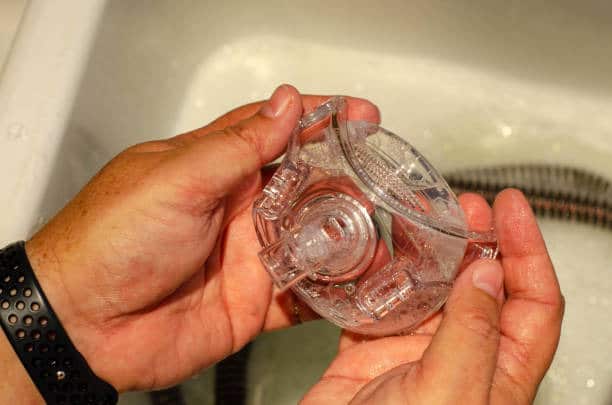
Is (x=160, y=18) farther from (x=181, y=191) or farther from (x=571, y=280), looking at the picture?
Answer: (x=571, y=280)

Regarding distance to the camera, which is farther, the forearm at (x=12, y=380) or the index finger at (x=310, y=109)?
the index finger at (x=310, y=109)

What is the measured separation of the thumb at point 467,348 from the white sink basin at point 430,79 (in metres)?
0.41

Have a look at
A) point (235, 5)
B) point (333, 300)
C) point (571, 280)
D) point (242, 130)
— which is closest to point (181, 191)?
point (242, 130)

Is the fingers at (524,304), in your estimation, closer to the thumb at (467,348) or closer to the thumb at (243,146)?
the thumb at (467,348)

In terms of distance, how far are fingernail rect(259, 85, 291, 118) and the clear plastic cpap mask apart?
30 mm

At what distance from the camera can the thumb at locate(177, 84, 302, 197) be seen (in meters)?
0.58

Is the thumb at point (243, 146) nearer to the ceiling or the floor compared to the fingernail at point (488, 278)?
nearer to the ceiling

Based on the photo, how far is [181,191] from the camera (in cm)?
57

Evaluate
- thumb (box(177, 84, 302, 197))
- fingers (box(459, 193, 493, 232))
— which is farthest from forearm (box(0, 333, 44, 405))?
fingers (box(459, 193, 493, 232))

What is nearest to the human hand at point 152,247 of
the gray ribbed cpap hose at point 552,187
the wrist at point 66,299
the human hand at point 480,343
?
the wrist at point 66,299

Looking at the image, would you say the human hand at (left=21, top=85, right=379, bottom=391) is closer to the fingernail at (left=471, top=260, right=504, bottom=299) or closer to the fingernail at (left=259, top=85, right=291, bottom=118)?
the fingernail at (left=259, top=85, right=291, bottom=118)

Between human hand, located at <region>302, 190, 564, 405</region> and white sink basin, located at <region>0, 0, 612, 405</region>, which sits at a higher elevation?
white sink basin, located at <region>0, 0, 612, 405</region>

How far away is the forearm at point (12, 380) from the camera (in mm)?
589

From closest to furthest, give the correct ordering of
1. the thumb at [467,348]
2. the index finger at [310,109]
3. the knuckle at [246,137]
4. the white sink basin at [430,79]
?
the thumb at [467,348]
the knuckle at [246,137]
the index finger at [310,109]
the white sink basin at [430,79]
